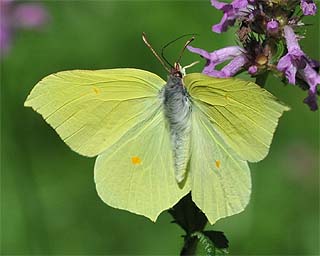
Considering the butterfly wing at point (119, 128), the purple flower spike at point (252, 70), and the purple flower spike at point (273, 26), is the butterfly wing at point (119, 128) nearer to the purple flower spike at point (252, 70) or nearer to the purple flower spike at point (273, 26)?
the purple flower spike at point (252, 70)

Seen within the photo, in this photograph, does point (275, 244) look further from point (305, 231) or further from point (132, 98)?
point (132, 98)

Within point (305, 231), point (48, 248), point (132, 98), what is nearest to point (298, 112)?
point (305, 231)

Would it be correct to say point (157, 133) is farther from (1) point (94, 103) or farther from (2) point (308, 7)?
(2) point (308, 7)

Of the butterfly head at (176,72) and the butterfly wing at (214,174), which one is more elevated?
the butterfly head at (176,72)

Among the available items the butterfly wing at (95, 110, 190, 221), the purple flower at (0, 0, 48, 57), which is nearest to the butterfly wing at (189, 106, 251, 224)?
the butterfly wing at (95, 110, 190, 221)

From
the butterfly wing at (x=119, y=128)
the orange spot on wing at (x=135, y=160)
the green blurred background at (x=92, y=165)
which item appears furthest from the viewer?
the green blurred background at (x=92, y=165)

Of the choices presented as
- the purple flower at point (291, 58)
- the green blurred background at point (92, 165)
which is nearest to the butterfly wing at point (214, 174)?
the purple flower at point (291, 58)
